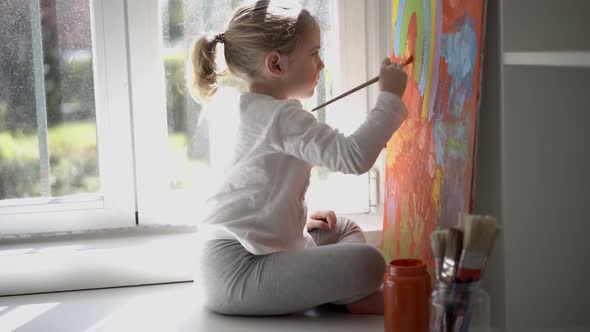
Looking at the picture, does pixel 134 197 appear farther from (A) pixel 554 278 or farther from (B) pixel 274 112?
(A) pixel 554 278

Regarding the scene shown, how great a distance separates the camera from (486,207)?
1379 mm

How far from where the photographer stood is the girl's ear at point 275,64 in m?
1.61

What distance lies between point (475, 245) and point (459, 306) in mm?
111

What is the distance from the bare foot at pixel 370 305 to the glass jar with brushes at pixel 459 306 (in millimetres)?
351

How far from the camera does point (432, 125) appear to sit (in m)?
1.52

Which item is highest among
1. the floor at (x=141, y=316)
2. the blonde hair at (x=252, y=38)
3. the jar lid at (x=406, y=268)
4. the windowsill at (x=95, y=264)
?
the blonde hair at (x=252, y=38)

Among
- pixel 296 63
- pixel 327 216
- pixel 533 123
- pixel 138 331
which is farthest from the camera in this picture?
pixel 327 216

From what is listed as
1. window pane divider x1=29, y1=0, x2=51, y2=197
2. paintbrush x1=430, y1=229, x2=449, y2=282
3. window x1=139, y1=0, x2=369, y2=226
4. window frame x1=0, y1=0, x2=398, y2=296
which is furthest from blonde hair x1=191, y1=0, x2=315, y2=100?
paintbrush x1=430, y1=229, x2=449, y2=282

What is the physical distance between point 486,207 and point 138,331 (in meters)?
0.66

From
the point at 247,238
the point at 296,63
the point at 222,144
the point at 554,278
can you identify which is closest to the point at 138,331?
the point at 247,238

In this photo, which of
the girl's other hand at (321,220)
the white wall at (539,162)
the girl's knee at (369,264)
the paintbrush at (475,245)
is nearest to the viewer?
the paintbrush at (475,245)

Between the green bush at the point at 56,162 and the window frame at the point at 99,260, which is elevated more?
the green bush at the point at 56,162

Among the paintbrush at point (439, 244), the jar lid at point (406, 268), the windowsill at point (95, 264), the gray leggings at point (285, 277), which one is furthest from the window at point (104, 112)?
the paintbrush at point (439, 244)

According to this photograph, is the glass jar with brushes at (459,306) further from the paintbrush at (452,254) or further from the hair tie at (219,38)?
the hair tie at (219,38)
